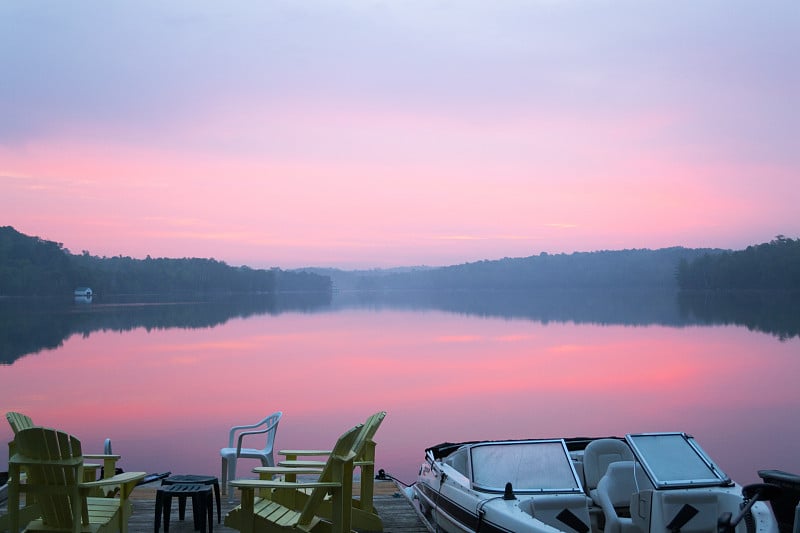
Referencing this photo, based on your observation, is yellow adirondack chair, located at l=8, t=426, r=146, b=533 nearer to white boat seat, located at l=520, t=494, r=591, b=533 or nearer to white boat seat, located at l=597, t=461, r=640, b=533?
white boat seat, located at l=520, t=494, r=591, b=533

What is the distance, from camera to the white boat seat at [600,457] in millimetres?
5836

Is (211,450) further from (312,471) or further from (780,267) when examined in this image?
(780,267)

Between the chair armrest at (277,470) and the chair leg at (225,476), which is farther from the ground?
the chair armrest at (277,470)

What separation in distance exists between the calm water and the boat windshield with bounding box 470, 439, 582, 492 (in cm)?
461

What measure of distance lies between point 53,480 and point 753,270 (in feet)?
324

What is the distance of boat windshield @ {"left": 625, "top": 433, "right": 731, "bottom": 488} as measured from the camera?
207 inches

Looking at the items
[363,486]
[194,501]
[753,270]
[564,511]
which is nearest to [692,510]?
[564,511]

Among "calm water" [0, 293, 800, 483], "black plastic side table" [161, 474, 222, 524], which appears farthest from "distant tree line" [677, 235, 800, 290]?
"black plastic side table" [161, 474, 222, 524]

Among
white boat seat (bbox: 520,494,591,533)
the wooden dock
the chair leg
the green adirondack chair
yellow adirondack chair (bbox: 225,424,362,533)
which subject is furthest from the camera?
the chair leg

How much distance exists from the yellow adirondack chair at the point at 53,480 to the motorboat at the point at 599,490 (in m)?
2.48

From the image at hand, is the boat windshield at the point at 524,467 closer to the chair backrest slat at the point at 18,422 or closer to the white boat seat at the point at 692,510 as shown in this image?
the white boat seat at the point at 692,510

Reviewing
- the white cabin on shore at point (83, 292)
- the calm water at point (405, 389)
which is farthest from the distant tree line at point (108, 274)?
the calm water at point (405, 389)

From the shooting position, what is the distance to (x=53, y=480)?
14.1ft

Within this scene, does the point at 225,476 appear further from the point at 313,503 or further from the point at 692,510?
the point at 692,510
